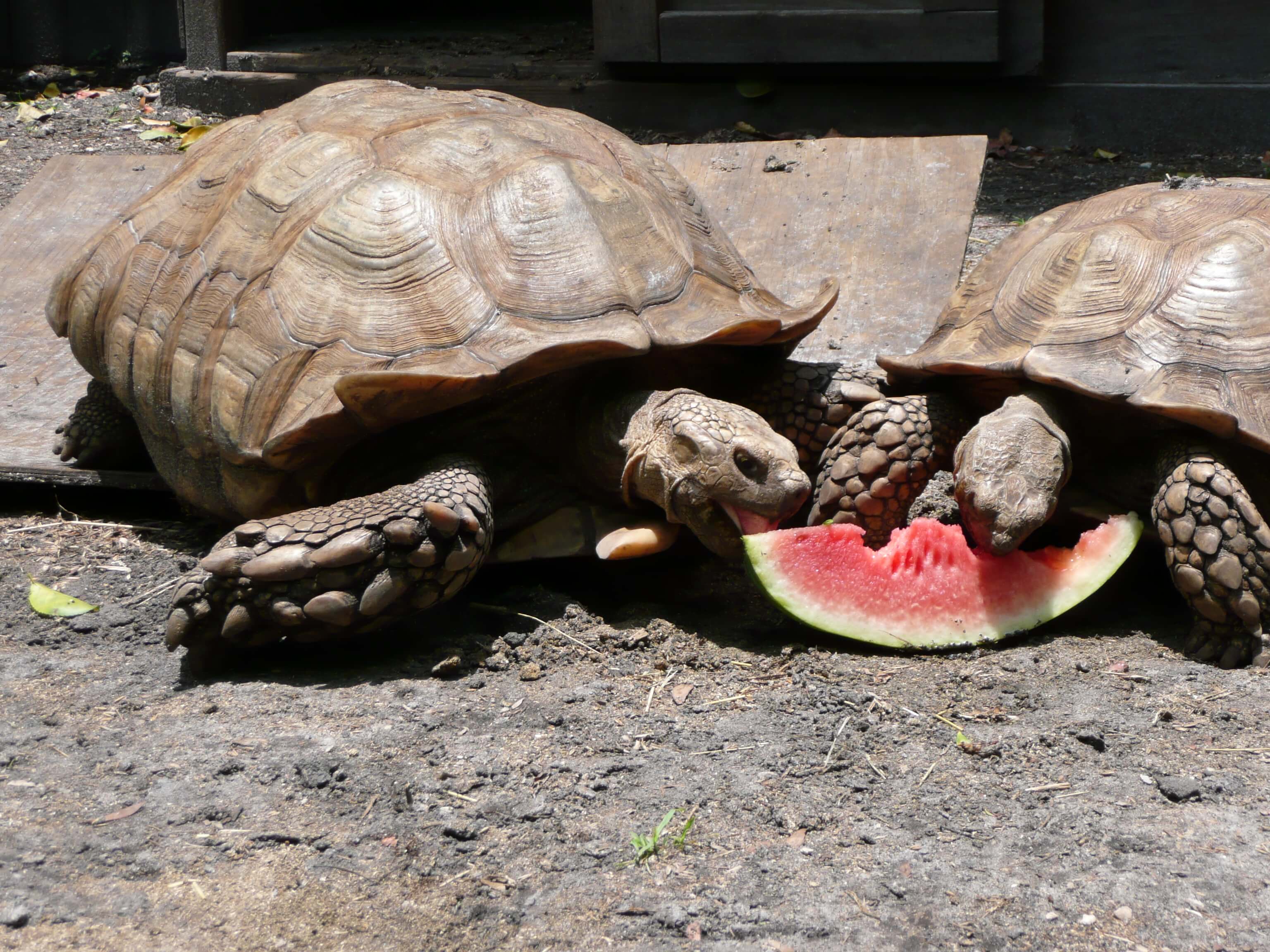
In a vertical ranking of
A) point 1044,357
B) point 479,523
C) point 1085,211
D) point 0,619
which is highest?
point 1085,211

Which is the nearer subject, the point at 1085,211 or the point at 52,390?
the point at 1085,211

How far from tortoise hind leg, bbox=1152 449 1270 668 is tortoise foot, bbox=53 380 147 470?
325 cm

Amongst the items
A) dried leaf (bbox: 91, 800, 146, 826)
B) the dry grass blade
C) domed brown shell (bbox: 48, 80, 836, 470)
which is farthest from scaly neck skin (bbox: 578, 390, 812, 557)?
dried leaf (bbox: 91, 800, 146, 826)

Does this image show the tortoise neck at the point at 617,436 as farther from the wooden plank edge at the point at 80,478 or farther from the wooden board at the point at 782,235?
the wooden plank edge at the point at 80,478

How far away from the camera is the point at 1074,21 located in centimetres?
789

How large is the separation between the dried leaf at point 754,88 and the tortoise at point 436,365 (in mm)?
4448

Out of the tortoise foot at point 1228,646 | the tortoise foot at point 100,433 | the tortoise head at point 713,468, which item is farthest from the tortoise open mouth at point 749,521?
the tortoise foot at point 100,433

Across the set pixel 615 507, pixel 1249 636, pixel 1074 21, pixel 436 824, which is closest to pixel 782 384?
pixel 615 507

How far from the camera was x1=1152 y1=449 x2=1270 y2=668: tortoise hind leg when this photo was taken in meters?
2.96

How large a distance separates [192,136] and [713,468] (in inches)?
238

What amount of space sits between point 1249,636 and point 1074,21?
19.4 ft

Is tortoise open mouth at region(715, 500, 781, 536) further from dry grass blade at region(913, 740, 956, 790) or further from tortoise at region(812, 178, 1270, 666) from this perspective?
dry grass blade at region(913, 740, 956, 790)

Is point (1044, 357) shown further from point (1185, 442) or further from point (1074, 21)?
point (1074, 21)

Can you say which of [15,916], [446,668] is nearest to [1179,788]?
[446,668]
